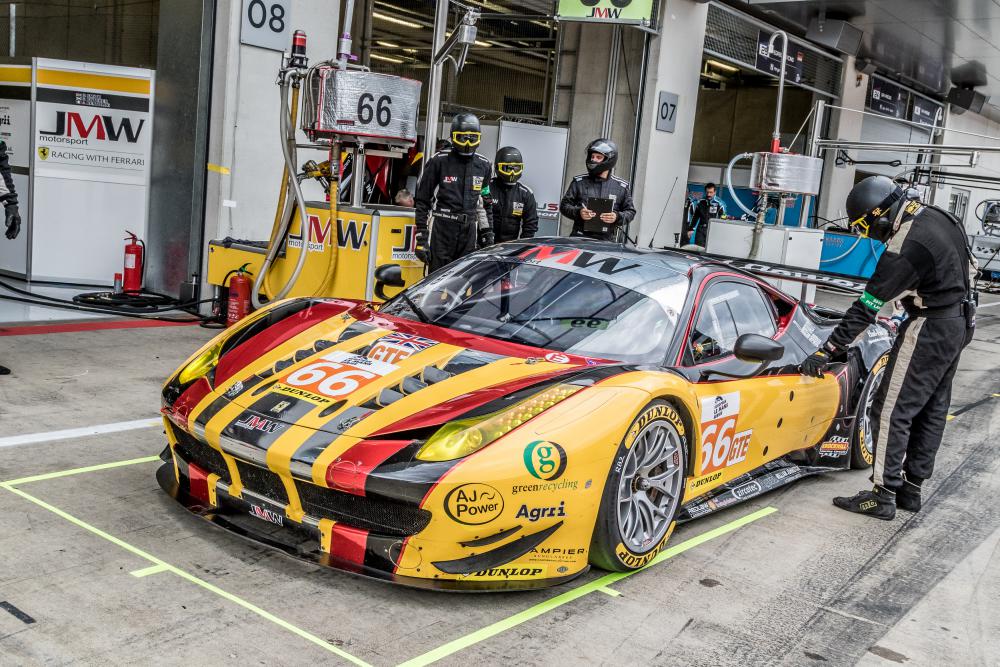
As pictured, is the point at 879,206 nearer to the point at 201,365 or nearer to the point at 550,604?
the point at 550,604

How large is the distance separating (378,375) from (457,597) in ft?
2.99

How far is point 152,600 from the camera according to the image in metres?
3.21

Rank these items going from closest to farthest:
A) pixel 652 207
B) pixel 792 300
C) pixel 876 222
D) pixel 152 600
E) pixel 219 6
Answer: pixel 152 600 → pixel 876 222 → pixel 792 300 → pixel 219 6 → pixel 652 207

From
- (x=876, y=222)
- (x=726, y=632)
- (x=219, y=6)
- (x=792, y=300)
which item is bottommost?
(x=726, y=632)

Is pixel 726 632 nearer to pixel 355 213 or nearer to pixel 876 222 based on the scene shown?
pixel 876 222

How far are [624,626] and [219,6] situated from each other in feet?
24.4

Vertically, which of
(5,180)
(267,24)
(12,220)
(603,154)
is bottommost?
(12,220)

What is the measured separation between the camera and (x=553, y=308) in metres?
4.46

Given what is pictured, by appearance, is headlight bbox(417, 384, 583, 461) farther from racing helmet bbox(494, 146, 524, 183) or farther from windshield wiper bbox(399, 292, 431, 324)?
racing helmet bbox(494, 146, 524, 183)

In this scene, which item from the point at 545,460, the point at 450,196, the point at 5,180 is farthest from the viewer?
the point at 450,196

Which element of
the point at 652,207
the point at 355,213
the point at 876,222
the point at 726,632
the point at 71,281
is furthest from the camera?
the point at 652,207

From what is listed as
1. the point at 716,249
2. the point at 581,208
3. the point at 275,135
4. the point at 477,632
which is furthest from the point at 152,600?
the point at 716,249

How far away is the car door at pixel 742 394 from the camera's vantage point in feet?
14.2

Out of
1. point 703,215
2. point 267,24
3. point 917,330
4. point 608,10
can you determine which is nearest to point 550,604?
point 917,330
